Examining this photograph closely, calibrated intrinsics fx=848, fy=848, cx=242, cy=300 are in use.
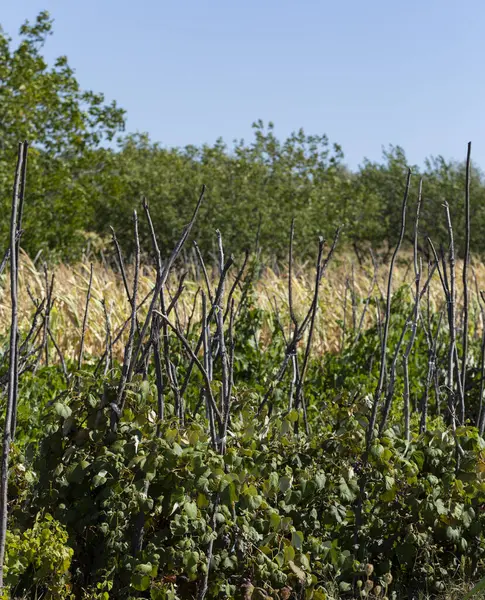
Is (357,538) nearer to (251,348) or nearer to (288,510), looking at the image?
(288,510)

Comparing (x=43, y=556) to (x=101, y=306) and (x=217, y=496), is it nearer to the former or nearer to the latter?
(x=217, y=496)

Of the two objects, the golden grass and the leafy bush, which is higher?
→ the golden grass

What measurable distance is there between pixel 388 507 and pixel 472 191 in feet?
70.6

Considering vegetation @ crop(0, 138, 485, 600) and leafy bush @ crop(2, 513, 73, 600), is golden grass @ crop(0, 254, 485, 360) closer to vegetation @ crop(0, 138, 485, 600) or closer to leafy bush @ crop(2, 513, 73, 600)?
vegetation @ crop(0, 138, 485, 600)

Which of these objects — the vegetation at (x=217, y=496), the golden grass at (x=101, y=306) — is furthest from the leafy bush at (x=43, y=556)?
the golden grass at (x=101, y=306)

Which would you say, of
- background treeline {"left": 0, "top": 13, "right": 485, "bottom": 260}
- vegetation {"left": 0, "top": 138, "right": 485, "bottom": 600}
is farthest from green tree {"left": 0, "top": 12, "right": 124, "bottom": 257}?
vegetation {"left": 0, "top": 138, "right": 485, "bottom": 600}

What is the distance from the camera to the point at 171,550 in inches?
116

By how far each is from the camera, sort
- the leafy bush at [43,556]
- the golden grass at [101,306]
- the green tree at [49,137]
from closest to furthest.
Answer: the leafy bush at [43,556], the golden grass at [101,306], the green tree at [49,137]

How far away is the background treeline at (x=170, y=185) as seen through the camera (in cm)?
1264

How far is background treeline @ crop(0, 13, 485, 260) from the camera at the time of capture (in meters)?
12.6

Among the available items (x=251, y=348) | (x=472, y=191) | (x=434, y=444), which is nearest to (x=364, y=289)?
(x=251, y=348)

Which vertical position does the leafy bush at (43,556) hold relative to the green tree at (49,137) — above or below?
below

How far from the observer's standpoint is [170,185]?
54.9 feet

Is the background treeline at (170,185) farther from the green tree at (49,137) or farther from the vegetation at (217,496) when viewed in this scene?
the vegetation at (217,496)
